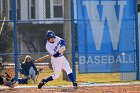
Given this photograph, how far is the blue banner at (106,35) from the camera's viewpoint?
16625mm

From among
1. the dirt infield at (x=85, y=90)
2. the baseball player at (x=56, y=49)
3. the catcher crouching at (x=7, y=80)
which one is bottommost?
the dirt infield at (x=85, y=90)

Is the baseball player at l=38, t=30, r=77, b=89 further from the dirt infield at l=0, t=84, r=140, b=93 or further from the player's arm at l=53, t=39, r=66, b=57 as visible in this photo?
the dirt infield at l=0, t=84, r=140, b=93

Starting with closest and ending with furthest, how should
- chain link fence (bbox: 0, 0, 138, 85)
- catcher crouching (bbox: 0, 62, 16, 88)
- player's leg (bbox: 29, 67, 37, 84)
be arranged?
catcher crouching (bbox: 0, 62, 16, 88) < player's leg (bbox: 29, 67, 37, 84) < chain link fence (bbox: 0, 0, 138, 85)

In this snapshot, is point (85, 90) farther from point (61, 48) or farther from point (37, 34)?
point (37, 34)

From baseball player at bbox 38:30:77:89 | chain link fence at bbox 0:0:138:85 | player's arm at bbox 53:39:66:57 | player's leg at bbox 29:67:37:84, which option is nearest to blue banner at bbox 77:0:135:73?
chain link fence at bbox 0:0:138:85

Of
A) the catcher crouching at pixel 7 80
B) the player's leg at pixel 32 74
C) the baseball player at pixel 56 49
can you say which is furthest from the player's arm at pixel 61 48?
the player's leg at pixel 32 74

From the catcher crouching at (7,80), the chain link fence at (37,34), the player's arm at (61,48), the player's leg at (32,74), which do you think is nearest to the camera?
the player's arm at (61,48)

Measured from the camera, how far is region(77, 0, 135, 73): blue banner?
54.5 feet

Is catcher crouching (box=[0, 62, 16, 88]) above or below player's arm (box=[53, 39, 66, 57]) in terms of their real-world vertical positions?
below

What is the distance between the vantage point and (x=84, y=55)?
16.6 meters

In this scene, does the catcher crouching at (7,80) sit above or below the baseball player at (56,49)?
below

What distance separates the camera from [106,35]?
16.8 meters

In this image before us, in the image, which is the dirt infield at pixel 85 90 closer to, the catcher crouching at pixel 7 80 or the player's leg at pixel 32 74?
the catcher crouching at pixel 7 80

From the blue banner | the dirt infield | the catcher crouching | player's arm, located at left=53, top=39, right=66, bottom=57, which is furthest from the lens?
the blue banner
